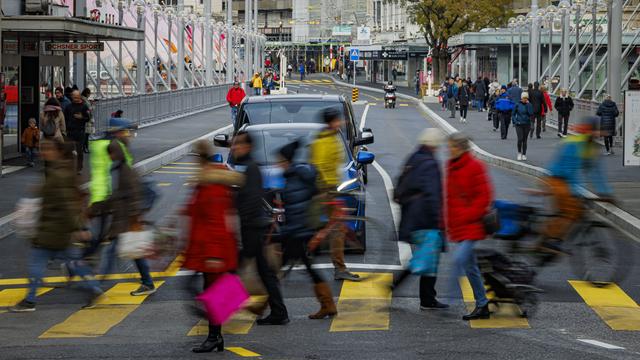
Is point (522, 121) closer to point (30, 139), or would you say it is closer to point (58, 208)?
point (30, 139)

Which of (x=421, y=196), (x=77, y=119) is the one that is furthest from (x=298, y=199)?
(x=77, y=119)

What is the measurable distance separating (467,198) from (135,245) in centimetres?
332

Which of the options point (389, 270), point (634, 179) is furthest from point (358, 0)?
point (389, 270)

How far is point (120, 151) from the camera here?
12.9 meters

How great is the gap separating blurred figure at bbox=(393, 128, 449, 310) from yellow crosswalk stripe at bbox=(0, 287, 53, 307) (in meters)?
4.07

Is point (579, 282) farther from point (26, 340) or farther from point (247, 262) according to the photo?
point (26, 340)

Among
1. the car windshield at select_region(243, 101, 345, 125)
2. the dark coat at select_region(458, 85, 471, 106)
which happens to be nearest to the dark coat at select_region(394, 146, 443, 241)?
the car windshield at select_region(243, 101, 345, 125)

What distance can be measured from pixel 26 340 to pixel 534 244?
16.3ft

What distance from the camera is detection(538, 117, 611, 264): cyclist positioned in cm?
1227

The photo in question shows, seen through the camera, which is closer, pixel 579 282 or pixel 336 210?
pixel 336 210

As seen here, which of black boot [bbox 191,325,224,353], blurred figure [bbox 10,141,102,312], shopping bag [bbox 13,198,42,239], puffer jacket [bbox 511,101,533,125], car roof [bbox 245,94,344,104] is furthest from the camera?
puffer jacket [bbox 511,101,533,125]

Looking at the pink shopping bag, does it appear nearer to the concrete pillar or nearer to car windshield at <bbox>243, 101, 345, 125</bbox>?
car windshield at <bbox>243, 101, 345, 125</bbox>

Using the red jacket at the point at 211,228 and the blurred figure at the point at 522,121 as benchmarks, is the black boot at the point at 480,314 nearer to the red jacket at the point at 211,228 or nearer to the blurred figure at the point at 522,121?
the red jacket at the point at 211,228

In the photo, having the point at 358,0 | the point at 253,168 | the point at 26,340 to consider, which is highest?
the point at 358,0
